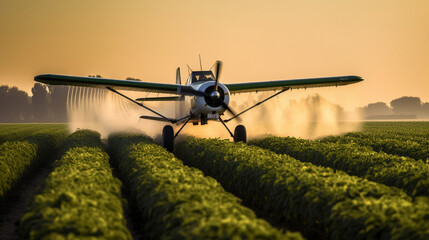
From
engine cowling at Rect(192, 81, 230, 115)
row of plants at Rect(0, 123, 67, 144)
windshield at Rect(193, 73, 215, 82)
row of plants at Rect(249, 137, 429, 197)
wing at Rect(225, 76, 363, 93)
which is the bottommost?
row of plants at Rect(0, 123, 67, 144)

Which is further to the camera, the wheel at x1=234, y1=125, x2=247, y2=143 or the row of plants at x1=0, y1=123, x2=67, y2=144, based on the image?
the row of plants at x1=0, y1=123, x2=67, y2=144

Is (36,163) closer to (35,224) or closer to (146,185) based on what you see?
(146,185)

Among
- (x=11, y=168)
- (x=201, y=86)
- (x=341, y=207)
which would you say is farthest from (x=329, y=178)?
(x=201, y=86)

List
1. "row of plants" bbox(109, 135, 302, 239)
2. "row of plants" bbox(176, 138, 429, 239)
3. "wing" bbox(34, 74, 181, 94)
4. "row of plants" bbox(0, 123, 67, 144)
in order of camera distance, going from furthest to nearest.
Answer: "row of plants" bbox(0, 123, 67, 144) < "wing" bbox(34, 74, 181, 94) < "row of plants" bbox(176, 138, 429, 239) < "row of plants" bbox(109, 135, 302, 239)

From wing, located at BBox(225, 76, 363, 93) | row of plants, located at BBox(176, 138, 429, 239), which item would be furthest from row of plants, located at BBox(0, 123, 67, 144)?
row of plants, located at BBox(176, 138, 429, 239)

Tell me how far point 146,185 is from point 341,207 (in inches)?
156

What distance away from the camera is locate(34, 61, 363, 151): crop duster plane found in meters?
20.5

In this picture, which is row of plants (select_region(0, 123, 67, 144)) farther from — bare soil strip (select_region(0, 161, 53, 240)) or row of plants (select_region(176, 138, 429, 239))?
row of plants (select_region(176, 138, 429, 239))

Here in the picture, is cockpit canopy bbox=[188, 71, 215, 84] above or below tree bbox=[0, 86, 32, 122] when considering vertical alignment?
above

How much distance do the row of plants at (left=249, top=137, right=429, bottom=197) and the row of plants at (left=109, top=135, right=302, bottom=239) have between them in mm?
4452

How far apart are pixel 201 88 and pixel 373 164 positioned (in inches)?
396

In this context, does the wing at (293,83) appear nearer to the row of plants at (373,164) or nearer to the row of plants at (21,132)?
the row of plants at (373,164)

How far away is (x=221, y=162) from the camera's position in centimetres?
1373

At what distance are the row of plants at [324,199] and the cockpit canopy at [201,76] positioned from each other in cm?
896
